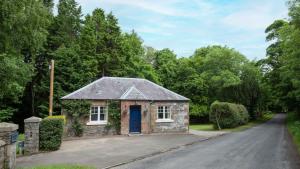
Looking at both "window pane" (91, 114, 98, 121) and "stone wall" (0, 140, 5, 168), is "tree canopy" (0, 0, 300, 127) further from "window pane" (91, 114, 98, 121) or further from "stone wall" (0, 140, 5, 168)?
"stone wall" (0, 140, 5, 168)

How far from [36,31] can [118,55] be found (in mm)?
26474

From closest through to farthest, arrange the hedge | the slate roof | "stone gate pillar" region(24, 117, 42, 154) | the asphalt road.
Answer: the asphalt road, "stone gate pillar" region(24, 117, 42, 154), the slate roof, the hedge

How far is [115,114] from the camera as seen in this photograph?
1016 inches

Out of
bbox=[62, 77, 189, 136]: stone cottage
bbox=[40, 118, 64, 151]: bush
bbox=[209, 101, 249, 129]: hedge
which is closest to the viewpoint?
bbox=[40, 118, 64, 151]: bush

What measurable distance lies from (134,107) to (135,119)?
102cm

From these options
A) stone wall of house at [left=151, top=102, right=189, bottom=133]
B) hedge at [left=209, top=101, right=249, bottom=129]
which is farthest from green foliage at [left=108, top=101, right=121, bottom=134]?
hedge at [left=209, top=101, right=249, bottom=129]

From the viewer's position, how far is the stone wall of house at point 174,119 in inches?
1075

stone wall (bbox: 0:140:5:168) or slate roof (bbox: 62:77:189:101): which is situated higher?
slate roof (bbox: 62:77:189:101)

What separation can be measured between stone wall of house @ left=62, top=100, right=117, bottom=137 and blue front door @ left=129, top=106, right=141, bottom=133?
1.54m

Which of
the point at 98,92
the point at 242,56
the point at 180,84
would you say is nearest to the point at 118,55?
the point at 180,84

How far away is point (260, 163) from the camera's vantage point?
1350 centimetres

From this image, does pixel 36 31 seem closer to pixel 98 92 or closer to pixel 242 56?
pixel 98 92

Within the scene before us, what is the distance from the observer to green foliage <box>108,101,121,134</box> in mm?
25766

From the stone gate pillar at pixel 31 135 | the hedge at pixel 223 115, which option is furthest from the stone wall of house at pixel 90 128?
the hedge at pixel 223 115
